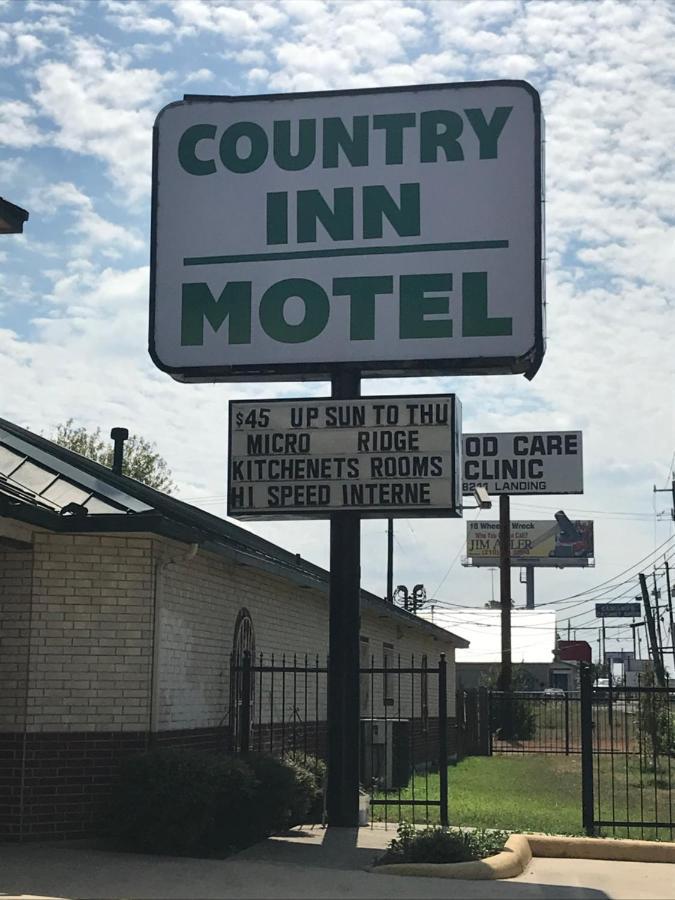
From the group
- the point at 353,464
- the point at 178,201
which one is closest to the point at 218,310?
the point at 178,201

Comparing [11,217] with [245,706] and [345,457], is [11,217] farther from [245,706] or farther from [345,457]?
[245,706]

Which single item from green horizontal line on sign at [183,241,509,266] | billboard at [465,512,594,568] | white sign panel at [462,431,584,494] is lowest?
green horizontal line on sign at [183,241,509,266]

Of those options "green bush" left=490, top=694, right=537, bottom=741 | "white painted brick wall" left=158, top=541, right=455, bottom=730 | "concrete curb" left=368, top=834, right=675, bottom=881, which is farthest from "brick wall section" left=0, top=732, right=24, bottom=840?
"green bush" left=490, top=694, right=537, bottom=741

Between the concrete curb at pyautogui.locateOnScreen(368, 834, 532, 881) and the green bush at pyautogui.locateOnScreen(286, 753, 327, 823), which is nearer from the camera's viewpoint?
the concrete curb at pyautogui.locateOnScreen(368, 834, 532, 881)

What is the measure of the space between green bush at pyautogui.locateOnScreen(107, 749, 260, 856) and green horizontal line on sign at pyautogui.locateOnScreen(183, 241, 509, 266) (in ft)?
18.6

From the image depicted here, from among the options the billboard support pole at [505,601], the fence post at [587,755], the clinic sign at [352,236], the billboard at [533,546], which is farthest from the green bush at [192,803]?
the billboard at [533,546]

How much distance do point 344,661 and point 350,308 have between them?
3968 millimetres

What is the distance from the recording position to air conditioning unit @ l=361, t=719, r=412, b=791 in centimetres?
1838

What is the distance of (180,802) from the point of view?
1152cm

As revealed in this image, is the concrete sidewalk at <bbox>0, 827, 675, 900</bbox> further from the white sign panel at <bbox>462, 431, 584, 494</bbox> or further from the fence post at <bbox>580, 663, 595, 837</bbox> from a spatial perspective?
the white sign panel at <bbox>462, 431, 584, 494</bbox>

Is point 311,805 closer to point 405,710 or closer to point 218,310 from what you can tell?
point 218,310

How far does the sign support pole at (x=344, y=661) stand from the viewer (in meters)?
13.7

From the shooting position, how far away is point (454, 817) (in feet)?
51.4

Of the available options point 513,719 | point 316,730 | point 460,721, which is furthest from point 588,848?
point 513,719
